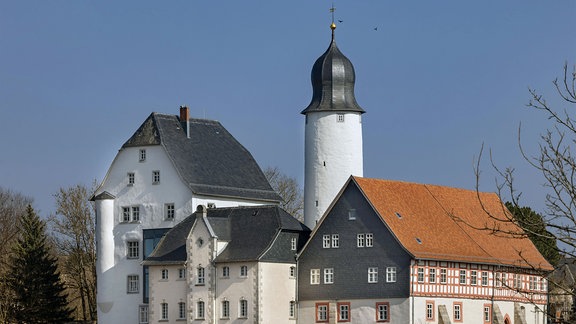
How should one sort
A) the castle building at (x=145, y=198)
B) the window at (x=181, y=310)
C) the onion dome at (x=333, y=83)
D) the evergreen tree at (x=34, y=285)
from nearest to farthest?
the window at (x=181, y=310), the evergreen tree at (x=34, y=285), the castle building at (x=145, y=198), the onion dome at (x=333, y=83)

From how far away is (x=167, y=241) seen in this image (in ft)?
180

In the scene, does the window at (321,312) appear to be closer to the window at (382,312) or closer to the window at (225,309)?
the window at (382,312)

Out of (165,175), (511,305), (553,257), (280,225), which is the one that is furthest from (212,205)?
(553,257)

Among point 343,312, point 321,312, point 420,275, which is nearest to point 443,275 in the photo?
point 420,275

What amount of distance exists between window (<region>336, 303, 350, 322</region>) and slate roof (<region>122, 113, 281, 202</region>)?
9803 mm

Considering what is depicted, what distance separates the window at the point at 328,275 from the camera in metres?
51.8

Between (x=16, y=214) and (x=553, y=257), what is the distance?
3331 centimetres

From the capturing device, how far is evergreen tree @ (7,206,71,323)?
2227 inches

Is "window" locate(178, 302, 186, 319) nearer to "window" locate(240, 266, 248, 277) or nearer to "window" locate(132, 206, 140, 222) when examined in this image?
"window" locate(240, 266, 248, 277)

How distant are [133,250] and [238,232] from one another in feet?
24.0

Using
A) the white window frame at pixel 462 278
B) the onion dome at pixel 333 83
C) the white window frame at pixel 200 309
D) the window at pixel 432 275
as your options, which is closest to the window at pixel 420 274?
the window at pixel 432 275

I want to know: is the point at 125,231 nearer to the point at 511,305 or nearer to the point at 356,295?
the point at 356,295

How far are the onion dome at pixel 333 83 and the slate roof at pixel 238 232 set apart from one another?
7.26 metres

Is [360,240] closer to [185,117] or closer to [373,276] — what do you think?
[373,276]
